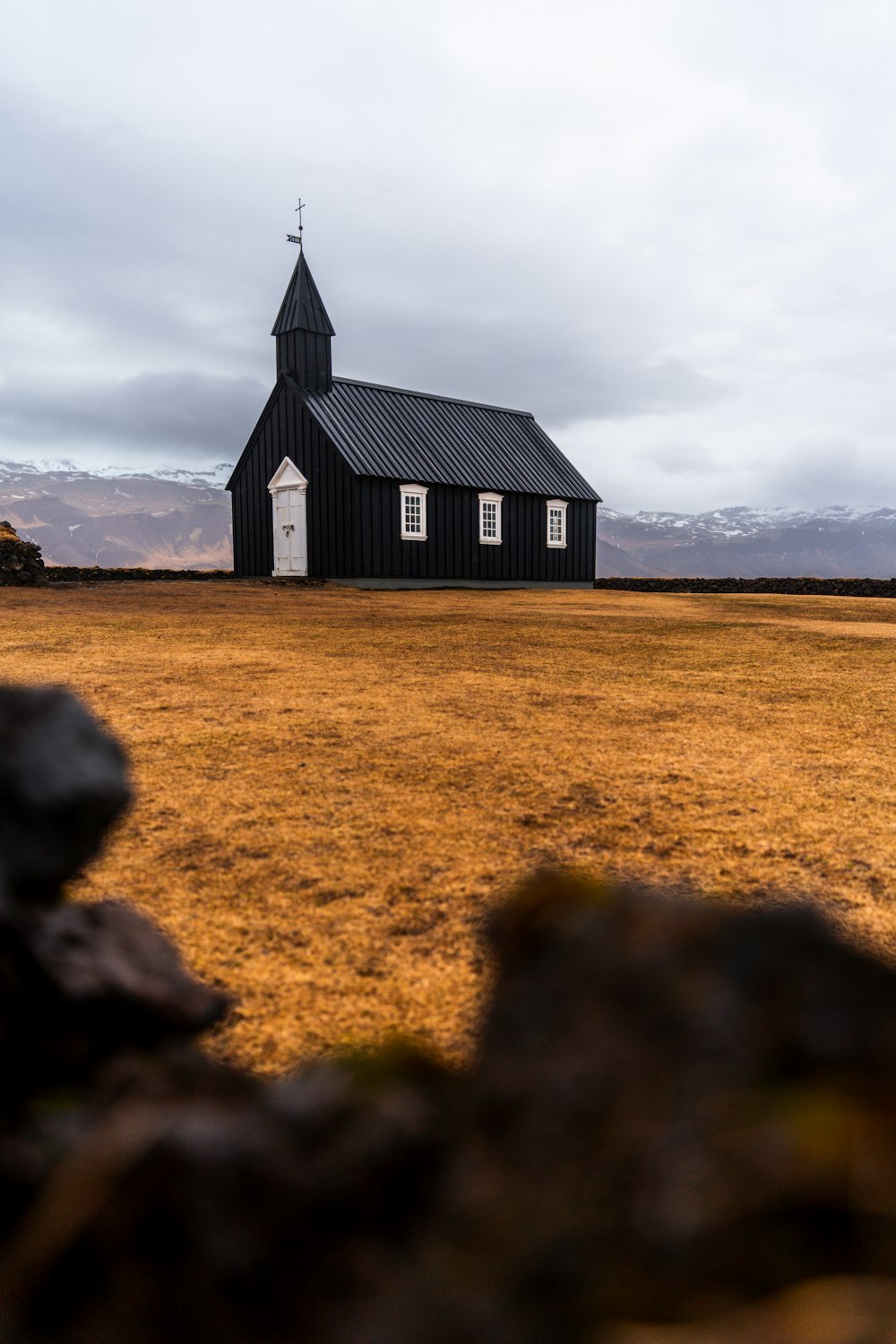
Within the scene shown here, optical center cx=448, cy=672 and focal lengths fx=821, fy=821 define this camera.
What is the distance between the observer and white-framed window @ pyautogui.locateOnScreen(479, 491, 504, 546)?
92.0 feet

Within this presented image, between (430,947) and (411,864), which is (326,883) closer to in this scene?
(411,864)

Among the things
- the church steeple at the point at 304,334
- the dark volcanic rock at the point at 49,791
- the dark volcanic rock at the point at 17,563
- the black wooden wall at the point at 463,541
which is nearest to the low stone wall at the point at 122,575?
the dark volcanic rock at the point at 17,563

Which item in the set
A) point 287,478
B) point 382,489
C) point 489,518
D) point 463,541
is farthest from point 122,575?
point 489,518

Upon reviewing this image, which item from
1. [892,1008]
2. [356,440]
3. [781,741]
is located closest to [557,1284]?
[892,1008]

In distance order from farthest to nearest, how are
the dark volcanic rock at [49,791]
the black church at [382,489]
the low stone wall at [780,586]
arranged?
the low stone wall at [780,586] < the black church at [382,489] < the dark volcanic rock at [49,791]

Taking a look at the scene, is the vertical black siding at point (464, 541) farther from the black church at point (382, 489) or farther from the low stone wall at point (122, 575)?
the low stone wall at point (122, 575)

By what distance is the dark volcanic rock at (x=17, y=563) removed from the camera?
59.3 ft

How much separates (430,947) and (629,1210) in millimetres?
1850

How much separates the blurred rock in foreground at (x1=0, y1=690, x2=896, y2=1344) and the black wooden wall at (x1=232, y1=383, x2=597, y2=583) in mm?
23518

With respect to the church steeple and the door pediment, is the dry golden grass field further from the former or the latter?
the church steeple

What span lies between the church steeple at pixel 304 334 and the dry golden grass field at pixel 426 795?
19.1 meters

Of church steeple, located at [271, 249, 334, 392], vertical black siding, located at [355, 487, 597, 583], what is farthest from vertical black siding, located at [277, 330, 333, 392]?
vertical black siding, located at [355, 487, 597, 583]

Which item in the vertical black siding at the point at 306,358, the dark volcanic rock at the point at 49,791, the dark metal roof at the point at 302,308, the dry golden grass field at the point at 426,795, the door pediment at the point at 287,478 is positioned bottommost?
the dry golden grass field at the point at 426,795

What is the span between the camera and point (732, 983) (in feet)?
4.96
